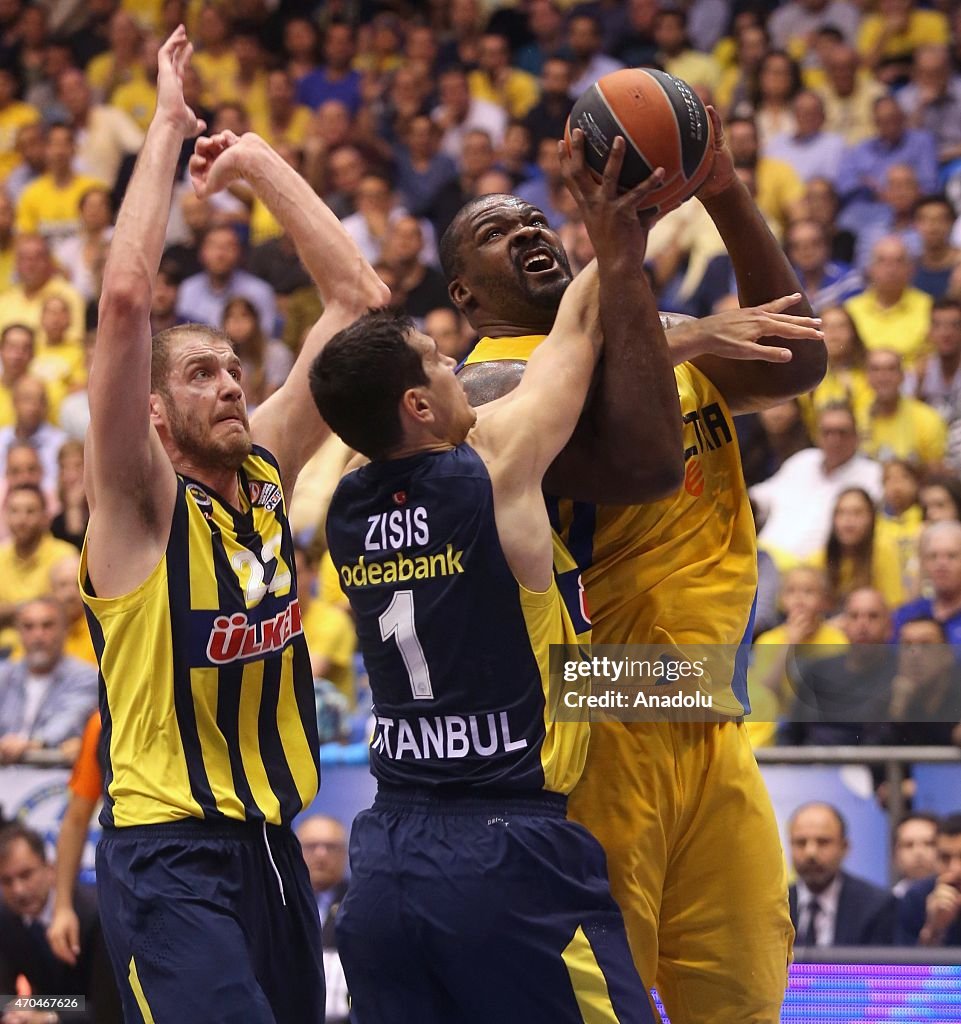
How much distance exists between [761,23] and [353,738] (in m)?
6.84

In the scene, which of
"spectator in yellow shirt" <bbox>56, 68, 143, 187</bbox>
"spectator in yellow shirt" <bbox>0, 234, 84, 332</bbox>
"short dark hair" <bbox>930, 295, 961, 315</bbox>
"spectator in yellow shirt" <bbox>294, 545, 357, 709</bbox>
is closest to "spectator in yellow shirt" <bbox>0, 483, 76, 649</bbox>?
"spectator in yellow shirt" <bbox>294, 545, 357, 709</bbox>

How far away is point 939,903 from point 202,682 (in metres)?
3.06

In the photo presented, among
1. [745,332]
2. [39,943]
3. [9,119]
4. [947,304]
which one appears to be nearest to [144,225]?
[745,332]

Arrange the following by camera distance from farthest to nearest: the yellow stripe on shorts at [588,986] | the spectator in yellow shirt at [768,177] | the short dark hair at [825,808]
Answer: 1. the spectator in yellow shirt at [768,177]
2. the short dark hair at [825,808]
3. the yellow stripe on shorts at [588,986]

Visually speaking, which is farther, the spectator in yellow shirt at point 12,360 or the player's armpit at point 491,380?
the spectator in yellow shirt at point 12,360

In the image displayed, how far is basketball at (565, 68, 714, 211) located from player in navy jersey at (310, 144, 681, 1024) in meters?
0.08

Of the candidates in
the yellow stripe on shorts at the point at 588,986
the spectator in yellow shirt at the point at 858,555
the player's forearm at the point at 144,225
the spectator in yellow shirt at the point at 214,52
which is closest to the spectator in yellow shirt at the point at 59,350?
the spectator in yellow shirt at the point at 214,52

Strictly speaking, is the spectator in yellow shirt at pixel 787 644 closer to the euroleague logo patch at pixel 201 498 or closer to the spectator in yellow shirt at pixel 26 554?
the euroleague logo patch at pixel 201 498

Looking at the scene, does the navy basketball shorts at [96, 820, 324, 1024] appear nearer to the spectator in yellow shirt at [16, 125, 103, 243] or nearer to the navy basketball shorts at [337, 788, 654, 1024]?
the navy basketball shorts at [337, 788, 654, 1024]

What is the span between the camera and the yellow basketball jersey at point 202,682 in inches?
153

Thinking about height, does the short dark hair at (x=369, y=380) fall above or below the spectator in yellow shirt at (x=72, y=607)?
above

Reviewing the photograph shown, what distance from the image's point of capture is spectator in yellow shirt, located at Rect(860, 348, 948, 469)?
859 cm

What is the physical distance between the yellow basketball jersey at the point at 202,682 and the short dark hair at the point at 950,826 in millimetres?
2836

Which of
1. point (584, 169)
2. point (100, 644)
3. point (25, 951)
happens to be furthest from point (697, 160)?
point (25, 951)
